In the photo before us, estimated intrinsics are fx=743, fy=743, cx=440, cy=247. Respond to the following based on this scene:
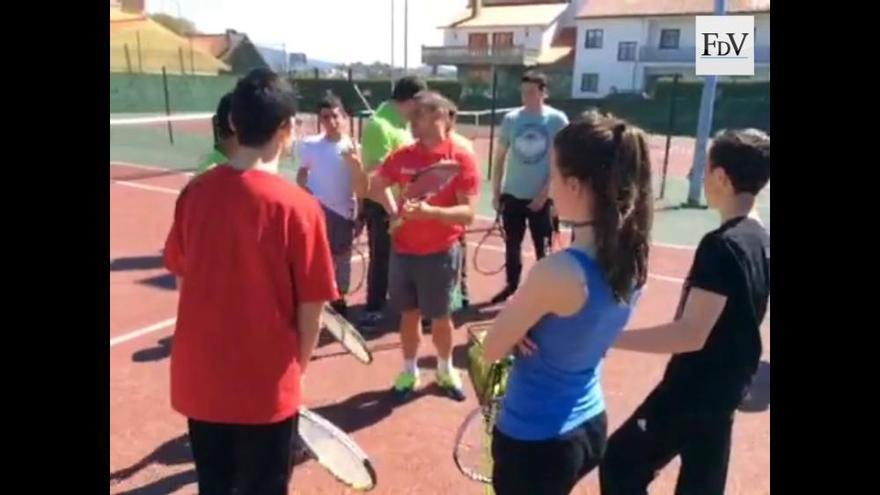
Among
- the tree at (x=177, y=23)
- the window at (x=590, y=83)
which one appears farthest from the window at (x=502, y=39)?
the tree at (x=177, y=23)

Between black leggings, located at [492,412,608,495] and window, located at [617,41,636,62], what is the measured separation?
57627mm

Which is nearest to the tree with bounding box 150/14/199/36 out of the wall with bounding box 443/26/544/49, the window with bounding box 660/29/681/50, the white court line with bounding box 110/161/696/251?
the wall with bounding box 443/26/544/49

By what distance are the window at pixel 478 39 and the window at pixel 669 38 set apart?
57.8 feet

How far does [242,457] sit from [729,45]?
15.2 ft

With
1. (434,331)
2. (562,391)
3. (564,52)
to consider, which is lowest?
(434,331)

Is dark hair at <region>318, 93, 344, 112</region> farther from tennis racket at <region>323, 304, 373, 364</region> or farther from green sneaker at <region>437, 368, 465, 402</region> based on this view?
tennis racket at <region>323, 304, 373, 364</region>

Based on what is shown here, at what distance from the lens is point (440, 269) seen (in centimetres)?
452

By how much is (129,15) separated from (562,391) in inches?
2298

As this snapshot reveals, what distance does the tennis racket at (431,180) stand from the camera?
4133 mm

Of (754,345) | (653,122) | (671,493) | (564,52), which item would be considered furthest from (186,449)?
(564,52)

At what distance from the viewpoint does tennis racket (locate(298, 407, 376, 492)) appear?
2.97m

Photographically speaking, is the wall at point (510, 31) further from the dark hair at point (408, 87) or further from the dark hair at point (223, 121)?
the dark hair at point (223, 121)

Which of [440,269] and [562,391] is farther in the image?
[440,269]
